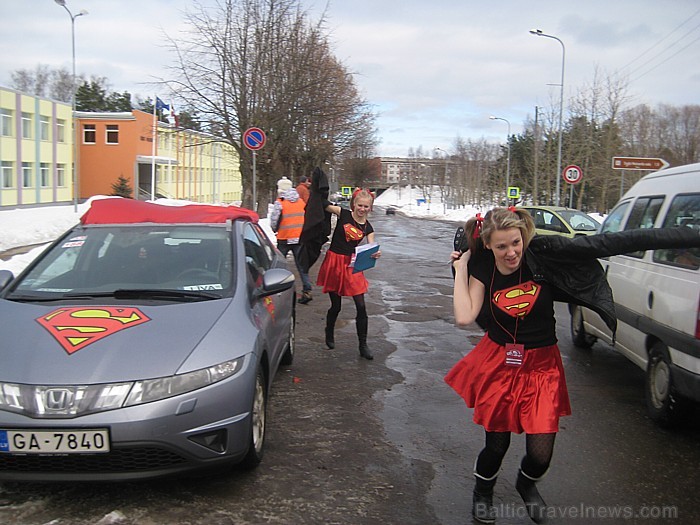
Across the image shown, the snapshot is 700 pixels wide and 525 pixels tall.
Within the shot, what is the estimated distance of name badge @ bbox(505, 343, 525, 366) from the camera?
324 cm

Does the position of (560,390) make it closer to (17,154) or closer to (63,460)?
(63,460)

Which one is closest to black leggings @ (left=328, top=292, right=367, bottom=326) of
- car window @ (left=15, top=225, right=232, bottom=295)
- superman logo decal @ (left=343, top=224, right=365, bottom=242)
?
superman logo decal @ (left=343, top=224, right=365, bottom=242)

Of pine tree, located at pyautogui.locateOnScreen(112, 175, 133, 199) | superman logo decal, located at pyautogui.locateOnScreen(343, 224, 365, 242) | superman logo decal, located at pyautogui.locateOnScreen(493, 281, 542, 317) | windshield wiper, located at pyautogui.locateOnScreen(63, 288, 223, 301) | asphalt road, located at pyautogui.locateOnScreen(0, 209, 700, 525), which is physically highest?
pine tree, located at pyautogui.locateOnScreen(112, 175, 133, 199)

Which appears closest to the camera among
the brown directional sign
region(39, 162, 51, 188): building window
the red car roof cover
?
the red car roof cover

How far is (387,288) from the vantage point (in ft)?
40.4

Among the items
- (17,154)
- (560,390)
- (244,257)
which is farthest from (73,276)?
(17,154)

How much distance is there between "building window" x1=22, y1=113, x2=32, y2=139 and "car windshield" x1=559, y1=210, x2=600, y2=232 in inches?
1482

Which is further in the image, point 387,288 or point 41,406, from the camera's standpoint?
point 387,288

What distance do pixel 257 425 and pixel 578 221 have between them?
16.0 metres

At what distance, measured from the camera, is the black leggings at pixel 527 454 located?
3.20 m

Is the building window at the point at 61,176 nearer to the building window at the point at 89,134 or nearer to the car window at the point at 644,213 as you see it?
the building window at the point at 89,134

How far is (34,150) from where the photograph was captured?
44.0 meters

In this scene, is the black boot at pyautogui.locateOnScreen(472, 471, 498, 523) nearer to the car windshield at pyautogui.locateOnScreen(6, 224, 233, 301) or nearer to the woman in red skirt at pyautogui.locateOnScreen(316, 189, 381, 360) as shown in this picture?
the car windshield at pyautogui.locateOnScreen(6, 224, 233, 301)

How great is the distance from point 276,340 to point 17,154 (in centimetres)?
4305
